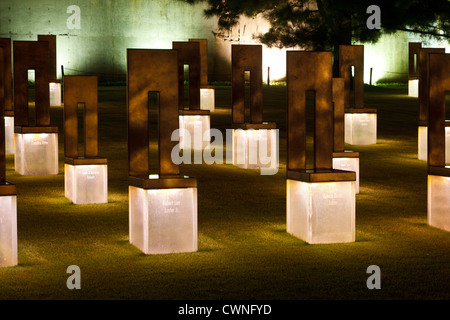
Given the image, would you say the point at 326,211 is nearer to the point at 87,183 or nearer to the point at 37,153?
the point at 87,183

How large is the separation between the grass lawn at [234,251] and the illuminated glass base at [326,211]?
13 cm

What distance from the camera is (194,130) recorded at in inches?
643

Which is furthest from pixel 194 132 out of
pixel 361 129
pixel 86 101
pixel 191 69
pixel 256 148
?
pixel 86 101

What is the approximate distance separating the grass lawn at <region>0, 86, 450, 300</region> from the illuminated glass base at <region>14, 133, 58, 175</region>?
1.02 feet

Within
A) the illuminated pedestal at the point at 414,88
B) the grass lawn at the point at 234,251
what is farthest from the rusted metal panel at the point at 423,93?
the illuminated pedestal at the point at 414,88

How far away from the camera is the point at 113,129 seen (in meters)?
18.3

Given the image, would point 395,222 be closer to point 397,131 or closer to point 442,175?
point 442,175

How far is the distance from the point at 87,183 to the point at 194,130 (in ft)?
19.8

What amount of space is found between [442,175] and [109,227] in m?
3.56

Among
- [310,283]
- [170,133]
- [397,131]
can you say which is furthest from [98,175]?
[397,131]

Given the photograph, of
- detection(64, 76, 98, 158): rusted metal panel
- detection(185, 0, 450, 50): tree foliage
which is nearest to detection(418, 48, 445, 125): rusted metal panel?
detection(64, 76, 98, 158): rusted metal panel

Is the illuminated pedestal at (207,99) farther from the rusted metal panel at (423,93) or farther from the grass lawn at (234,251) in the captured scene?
the grass lawn at (234,251)

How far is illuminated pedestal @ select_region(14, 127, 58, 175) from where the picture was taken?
43.0 feet

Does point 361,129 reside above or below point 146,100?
below
